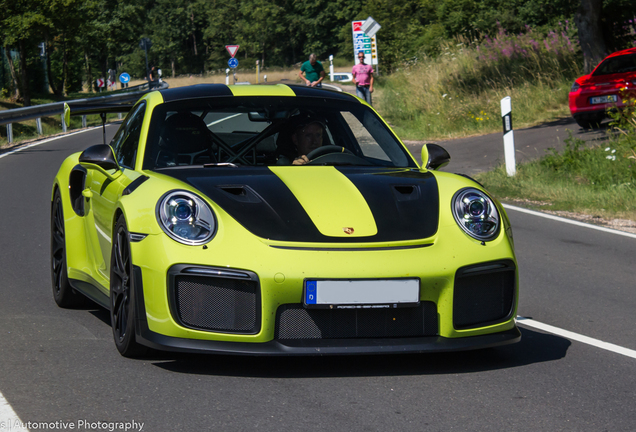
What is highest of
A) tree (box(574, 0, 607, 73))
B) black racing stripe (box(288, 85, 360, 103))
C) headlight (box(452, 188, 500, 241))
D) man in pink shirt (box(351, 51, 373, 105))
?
tree (box(574, 0, 607, 73))

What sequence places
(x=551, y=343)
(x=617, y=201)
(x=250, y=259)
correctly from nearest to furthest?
(x=250, y=259), (x=551, y=343), (x=617, y=201)

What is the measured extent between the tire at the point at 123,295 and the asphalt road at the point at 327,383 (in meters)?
0.10

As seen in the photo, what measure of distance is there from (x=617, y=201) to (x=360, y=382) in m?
7.48

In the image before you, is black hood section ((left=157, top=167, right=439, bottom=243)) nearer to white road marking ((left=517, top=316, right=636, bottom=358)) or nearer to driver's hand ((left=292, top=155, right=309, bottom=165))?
driver's hand ((left=292, top=155, right=309, bottom=165))

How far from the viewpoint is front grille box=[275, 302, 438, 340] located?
397 cm

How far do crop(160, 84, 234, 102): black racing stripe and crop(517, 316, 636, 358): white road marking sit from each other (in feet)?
7.52

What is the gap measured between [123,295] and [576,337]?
254 cm

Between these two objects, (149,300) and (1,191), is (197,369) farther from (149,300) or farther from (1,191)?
(1,191)

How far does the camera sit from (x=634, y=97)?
12.2 meters

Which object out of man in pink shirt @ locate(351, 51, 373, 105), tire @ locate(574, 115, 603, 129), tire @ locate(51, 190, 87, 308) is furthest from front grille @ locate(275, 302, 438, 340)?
man in pink shirt @ locate(351, 51, 373, 105)

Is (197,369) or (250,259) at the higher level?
(250,259)

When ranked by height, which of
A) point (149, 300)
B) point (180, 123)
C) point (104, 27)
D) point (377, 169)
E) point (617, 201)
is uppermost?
point (104, 27)

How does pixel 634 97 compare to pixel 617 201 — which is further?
pixel 634 97

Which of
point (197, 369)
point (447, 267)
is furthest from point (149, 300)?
point (447, 267)
